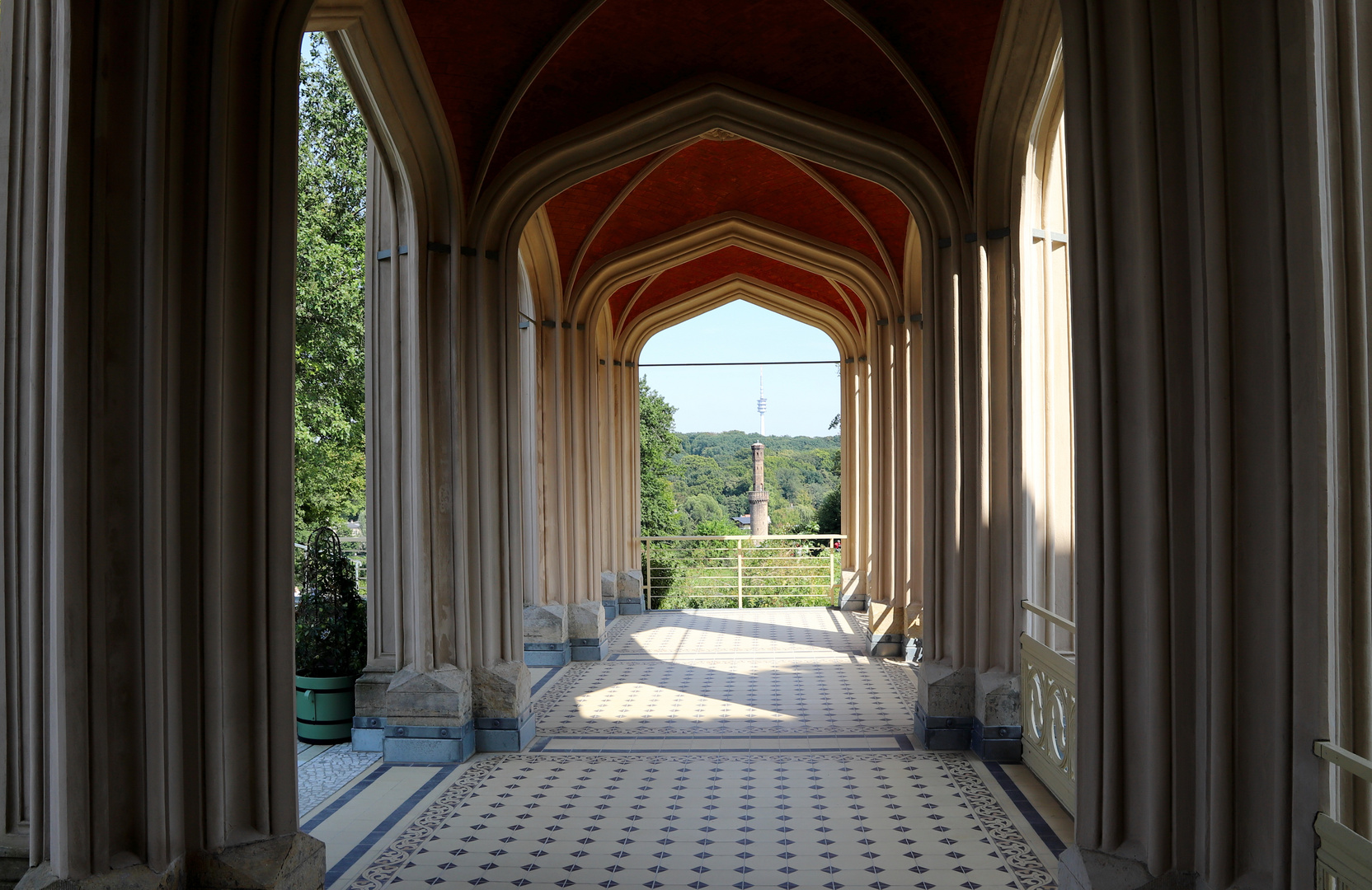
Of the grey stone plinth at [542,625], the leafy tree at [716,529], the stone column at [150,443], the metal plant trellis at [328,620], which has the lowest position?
the leafy tree at [716,529]

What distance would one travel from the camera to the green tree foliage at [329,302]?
13.0m

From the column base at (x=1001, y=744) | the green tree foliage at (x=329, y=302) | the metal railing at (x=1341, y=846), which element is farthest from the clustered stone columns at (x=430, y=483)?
the green tree foliage at (x=329, y=302)

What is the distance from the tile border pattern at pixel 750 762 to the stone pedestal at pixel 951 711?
95 mm

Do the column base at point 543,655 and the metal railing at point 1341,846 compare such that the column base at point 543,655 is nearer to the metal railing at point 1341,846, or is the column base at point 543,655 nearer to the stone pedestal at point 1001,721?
the stone pedestal at point 1001,721

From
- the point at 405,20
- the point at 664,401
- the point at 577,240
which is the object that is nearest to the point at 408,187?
the point at 405,20

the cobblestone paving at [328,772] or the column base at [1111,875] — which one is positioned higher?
the column base at [1111,875]

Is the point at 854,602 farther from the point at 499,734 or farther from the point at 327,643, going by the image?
the point at 327,643

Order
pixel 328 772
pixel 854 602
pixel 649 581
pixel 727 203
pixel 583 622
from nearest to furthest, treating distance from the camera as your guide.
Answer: pixel 328 772 → pixel 583 622 → pixel 727 203 → pixel 649 581 → pixel 854 602

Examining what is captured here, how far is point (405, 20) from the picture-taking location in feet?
15.4

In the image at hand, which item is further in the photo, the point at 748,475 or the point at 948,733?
the point at 748,475

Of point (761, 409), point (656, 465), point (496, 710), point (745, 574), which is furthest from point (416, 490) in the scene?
point (761, 409)

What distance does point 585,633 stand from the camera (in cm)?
880

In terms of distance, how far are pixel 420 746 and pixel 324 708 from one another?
2.54 ft

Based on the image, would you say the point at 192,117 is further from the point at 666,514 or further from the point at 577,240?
the point at 666,514
